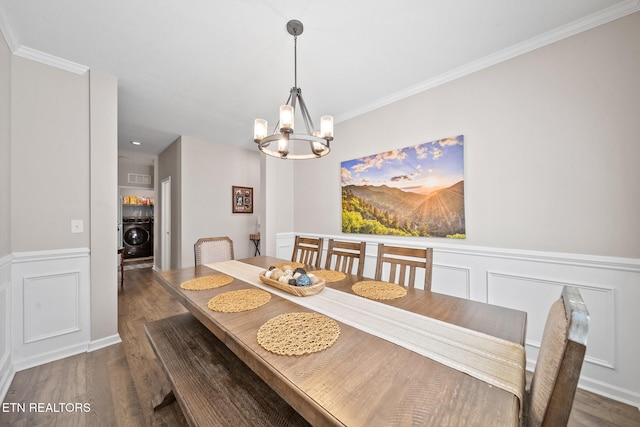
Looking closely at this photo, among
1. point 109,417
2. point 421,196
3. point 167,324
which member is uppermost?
point 421,196

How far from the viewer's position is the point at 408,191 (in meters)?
2.51

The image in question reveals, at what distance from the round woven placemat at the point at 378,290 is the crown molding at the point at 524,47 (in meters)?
2.04

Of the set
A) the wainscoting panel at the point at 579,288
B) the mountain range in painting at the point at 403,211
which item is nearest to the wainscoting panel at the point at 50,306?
the mountain range in painting at the point at 403,211

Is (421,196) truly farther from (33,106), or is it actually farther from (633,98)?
(33,106)

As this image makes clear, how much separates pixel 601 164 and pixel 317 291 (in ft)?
6.89

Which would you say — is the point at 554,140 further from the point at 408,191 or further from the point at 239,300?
the point at 239,300

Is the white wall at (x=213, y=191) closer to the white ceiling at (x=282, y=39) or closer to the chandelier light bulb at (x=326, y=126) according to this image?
the white ceiling at (x=282, y=39)

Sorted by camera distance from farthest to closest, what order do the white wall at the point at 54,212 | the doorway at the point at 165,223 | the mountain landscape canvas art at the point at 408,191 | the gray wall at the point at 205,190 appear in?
the doorway at the point at 165,223 → the gray wall at the point at 205,190 → the mountain landscape canvas art at the point at 408,191 → the white wall at the point at 54,212

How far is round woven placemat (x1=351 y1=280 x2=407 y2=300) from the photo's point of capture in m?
1.37

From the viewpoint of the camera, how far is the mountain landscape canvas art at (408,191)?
2227 millimetres

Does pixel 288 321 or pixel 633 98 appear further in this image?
pixel 633 98

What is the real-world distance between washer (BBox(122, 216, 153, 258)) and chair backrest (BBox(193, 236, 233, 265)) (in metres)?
5.32

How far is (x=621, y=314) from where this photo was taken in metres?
1.55

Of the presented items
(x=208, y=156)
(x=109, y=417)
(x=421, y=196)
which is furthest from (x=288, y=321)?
(x=208, y=156)
